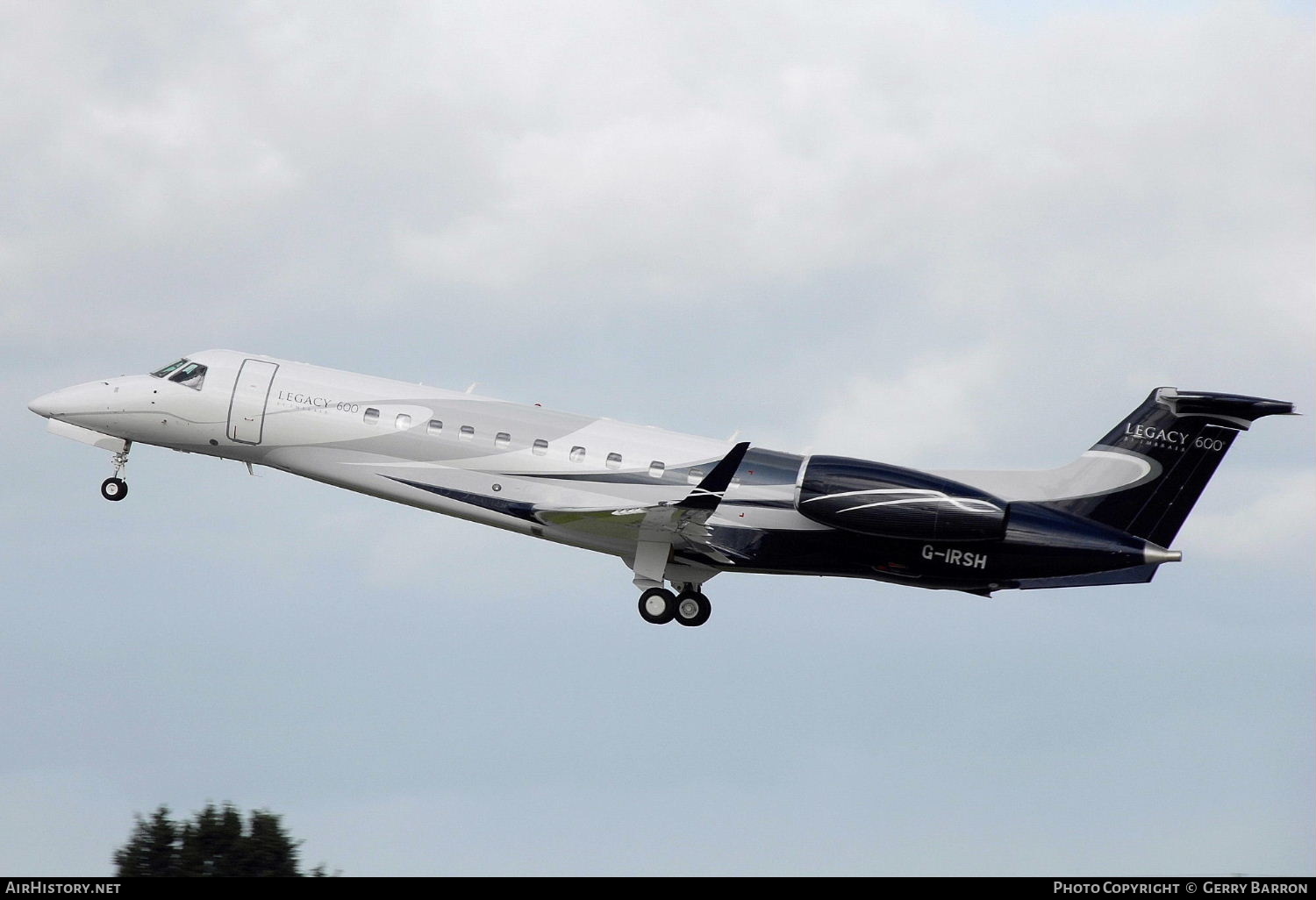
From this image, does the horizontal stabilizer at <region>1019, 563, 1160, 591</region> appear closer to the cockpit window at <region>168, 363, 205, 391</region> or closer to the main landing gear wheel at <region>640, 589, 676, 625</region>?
the main landing gear wheel at <region>640, 589, 676, 625</region>

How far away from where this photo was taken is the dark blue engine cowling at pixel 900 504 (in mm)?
21141

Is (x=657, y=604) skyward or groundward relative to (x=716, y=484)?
groundward

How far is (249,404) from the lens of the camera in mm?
24266

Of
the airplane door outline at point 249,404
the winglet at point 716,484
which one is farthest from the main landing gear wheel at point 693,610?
the airplane door outline at point 249,404

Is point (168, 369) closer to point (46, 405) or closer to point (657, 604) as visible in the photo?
point (46, 405)

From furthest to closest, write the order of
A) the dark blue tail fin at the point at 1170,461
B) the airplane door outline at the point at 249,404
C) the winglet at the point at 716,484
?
the airplane door outline at the point at 249,404
the dark blue tail fin at the point at 1170,461
the winglet at the point at 716,484

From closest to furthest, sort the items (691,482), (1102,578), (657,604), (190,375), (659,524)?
(659,524), (1102,578), (691,482), (657,604), (190,375)

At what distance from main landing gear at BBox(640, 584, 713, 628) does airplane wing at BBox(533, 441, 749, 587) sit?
25 cm

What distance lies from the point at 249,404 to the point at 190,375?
1325mm

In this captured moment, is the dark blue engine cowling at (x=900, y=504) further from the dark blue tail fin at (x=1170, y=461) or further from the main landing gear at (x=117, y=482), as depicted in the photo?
the main landing gear at (x=117, y=482)

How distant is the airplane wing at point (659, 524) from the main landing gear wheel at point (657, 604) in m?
0.19

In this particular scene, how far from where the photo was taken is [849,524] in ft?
70.2

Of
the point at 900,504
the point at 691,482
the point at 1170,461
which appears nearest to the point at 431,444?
the point at 691,482
